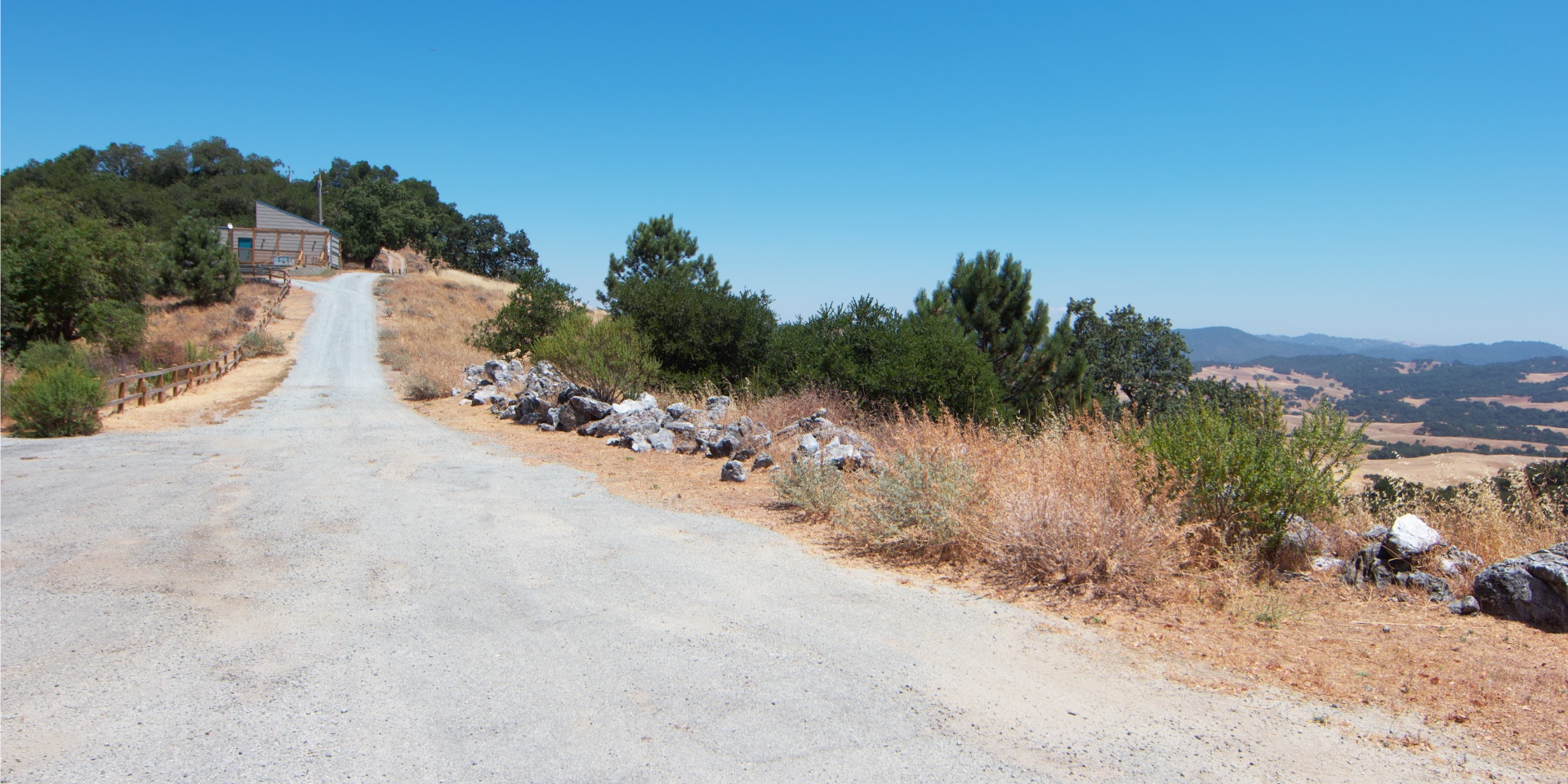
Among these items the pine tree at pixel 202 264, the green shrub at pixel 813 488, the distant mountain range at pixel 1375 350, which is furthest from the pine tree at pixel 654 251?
the distant mountain range at pixel 1375 350

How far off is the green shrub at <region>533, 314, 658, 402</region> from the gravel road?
8.59 meters

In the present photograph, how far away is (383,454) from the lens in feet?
39.2

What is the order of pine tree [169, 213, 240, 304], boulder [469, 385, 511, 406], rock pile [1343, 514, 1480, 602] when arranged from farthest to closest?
pine tree [169, 213, 240, 304] → boulder [469, 385, 511, 406] → rock pile [1343, 514, 1480, 602]

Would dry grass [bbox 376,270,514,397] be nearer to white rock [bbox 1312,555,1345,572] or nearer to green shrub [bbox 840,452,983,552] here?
green shrub [bbox 840,452,983,552]

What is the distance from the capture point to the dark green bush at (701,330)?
19594 mm

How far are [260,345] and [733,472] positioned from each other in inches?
1005

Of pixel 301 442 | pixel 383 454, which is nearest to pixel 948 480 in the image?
pixel 383 454

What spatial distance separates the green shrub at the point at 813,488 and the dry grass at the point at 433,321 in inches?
A: 568

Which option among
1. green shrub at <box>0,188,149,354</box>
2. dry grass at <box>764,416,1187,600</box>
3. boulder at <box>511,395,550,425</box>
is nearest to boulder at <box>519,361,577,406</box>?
boulder at <box>511,395,550,425</box>

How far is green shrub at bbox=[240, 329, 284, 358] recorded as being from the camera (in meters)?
27.8

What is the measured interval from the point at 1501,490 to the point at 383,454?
13.8 metres

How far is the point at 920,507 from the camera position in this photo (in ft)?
22.6

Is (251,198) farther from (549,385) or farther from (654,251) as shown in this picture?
(549,385)

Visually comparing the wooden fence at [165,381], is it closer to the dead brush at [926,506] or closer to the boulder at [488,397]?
the boulder at [488,397]
